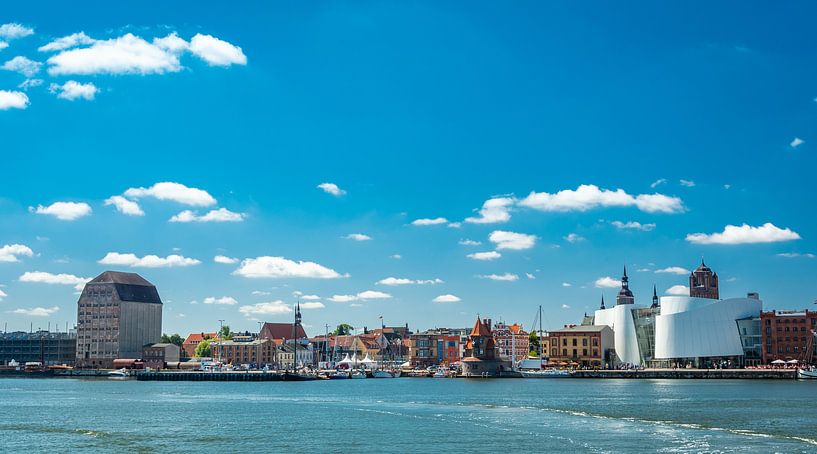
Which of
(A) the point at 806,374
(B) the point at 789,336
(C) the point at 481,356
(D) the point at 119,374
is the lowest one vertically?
(D) the point at 119,374

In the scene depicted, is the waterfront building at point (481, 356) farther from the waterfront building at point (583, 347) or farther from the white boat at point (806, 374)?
the white boat at point (806, 374)

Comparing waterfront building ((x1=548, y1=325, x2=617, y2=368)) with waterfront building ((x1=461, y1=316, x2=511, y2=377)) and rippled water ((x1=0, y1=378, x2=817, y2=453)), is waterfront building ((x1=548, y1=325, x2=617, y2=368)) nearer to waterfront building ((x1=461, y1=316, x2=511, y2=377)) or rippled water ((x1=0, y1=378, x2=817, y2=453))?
waterfront building ((x1=461, y1=316, x2=511, y2=377))

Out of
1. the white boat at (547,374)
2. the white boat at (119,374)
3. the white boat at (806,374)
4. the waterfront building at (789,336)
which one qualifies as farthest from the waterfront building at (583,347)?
the white boat at (119,374)

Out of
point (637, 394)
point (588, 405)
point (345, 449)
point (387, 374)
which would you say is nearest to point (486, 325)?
point (387, 374)

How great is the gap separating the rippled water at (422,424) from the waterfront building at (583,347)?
8857cm

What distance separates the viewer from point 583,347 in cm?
Answer: 19438

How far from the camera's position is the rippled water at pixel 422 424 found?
54.4 meters

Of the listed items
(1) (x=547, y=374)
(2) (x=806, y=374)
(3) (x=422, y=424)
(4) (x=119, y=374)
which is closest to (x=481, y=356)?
(1) (x=547, y=374)

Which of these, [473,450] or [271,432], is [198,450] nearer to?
[271,432]

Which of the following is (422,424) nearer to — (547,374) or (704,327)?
(547,374)

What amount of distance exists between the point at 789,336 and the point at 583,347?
Answer: 137ft

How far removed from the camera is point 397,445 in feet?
180

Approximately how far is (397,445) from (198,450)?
1152 centimetres

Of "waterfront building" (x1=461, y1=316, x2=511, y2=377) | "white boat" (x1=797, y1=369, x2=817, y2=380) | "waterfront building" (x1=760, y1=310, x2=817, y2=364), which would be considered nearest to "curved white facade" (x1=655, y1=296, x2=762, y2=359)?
"waterfront building" (x1=760, y1=310, x2=817, y2=364)
